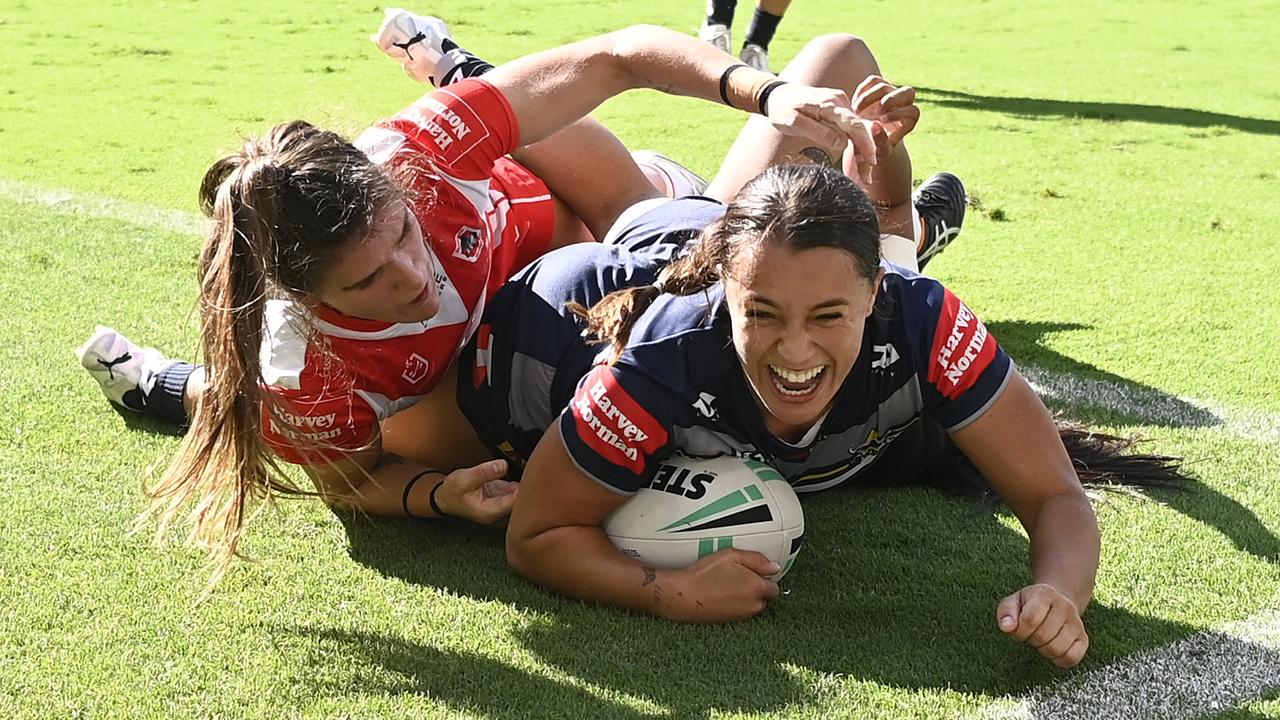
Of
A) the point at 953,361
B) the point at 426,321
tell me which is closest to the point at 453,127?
the point at 426,321

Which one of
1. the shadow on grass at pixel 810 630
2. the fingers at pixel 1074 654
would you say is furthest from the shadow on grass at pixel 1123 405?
the fingers at pixel 1074 654

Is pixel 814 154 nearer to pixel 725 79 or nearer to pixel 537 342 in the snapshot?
pixel 725 79

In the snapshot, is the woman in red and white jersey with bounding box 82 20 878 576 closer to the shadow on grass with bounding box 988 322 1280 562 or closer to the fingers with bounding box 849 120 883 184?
the fingers with bounding box 849 120 883 184

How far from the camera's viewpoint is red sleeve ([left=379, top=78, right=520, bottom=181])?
3.50 meters

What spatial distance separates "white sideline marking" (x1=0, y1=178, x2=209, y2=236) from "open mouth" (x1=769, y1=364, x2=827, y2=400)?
401 cm

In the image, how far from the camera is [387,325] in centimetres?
315

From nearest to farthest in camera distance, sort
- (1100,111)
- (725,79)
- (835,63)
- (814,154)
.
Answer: (725,79) < (814,154) < (835,63) < (1100,111)

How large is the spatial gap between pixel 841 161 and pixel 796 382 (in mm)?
1475

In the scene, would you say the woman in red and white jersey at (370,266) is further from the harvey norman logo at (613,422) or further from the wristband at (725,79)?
the harvey norman logo at (613,422)

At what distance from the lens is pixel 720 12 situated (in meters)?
8.12

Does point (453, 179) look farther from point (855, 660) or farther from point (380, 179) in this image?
point (855, 660)

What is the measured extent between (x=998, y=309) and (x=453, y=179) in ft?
7.49

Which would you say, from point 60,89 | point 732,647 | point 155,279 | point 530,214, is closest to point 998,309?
point 530,214

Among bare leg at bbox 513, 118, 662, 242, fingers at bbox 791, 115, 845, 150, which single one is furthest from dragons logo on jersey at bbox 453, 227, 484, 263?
fingers at bbox 791, 115, 845, 150
